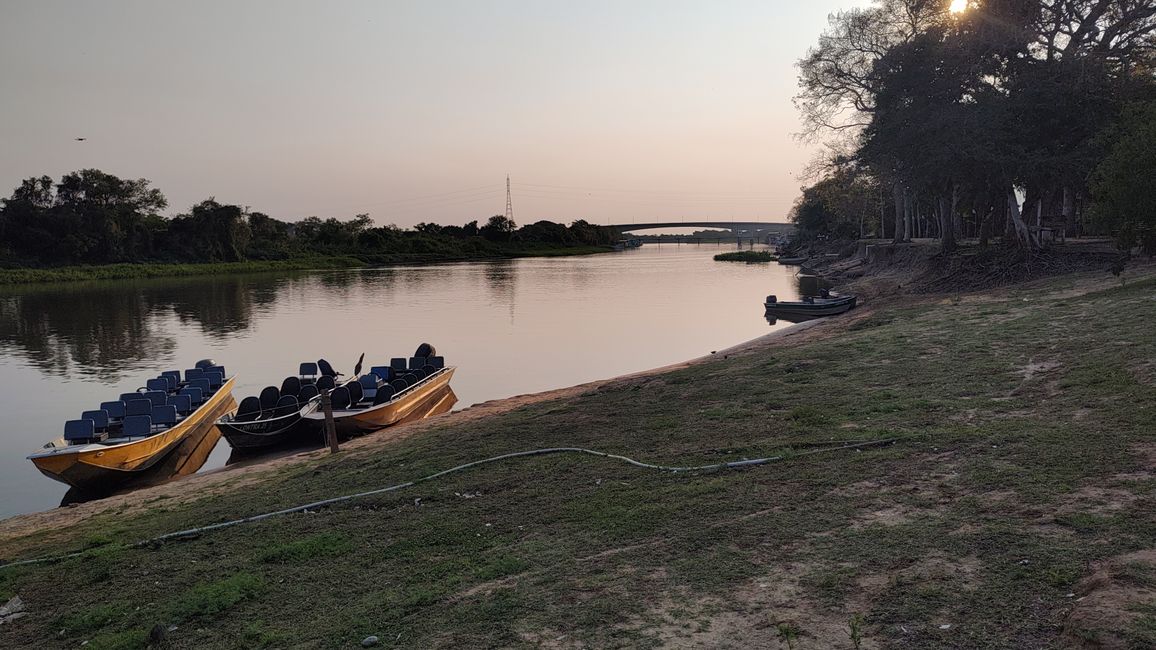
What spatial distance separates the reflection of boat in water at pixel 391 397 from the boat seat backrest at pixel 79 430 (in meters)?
4.40

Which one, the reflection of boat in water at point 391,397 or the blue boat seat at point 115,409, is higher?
the blue boat seat at point 115,409

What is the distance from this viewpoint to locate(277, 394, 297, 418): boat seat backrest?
1898 centimetres

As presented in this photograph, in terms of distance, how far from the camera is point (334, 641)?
597 centimetres

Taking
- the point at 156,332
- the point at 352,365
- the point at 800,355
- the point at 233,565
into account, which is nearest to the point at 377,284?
the point at 156,332

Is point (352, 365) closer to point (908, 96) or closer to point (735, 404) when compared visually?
point (735, 404)

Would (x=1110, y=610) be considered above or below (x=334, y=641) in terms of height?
above

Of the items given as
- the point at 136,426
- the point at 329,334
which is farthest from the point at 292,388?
the point at 329,334

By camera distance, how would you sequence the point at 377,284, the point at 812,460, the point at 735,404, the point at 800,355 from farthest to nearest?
the point at 377,284 → the point at 800,355 → the point at 735,404 → the point at 812,460

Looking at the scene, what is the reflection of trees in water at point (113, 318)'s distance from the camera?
3388 cm

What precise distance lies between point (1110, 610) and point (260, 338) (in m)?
40.4

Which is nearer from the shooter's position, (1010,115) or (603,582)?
(603,582)

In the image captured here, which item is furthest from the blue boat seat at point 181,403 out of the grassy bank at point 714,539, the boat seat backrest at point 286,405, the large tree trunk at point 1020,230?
the large tree trunk at point 1020,230

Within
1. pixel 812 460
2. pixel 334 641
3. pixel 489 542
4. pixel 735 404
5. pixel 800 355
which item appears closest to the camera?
pixel 334 641

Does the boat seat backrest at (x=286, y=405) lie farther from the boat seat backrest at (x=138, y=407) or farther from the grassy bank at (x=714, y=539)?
the grassy bank at (x=714, y=539)
